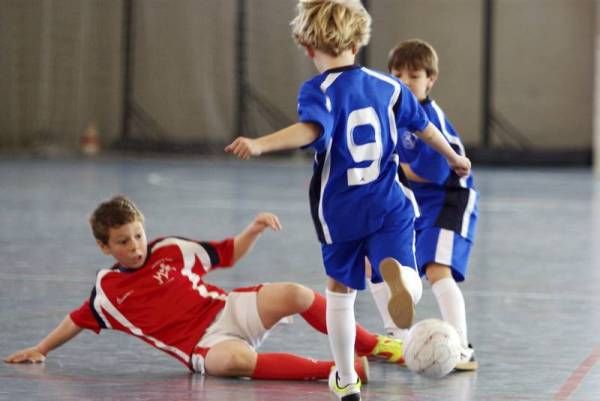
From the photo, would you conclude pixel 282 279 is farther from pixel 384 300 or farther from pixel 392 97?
pixel 392 97

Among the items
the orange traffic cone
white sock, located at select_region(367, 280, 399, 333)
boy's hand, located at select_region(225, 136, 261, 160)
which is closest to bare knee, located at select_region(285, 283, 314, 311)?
white sock, located at select_region(367, 280, 399, 333)

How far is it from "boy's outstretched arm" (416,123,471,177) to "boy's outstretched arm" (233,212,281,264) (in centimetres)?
63

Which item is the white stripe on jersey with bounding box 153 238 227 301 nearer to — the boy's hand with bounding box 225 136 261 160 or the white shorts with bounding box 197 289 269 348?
the white shorts with bounding box 197 289 269 348

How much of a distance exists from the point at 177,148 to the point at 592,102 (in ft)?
19.8

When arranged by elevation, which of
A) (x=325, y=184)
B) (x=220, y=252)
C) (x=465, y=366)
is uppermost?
(x=325, y=184)

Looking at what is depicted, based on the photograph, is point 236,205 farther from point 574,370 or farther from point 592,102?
point 592,102

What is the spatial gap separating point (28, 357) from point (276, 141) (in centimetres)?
147

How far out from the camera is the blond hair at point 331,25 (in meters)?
3.79

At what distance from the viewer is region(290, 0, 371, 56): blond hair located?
3.79 m

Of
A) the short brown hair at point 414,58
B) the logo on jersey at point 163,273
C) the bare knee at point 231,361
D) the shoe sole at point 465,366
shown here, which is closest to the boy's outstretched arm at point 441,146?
the short brown hair at point 414,58

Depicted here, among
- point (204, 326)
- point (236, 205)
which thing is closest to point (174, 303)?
point (204, 326)

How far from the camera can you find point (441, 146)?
4141mm

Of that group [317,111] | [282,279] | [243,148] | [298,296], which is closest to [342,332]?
[298,296]

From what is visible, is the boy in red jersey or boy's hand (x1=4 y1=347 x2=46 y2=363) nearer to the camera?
the boy in red jersey
